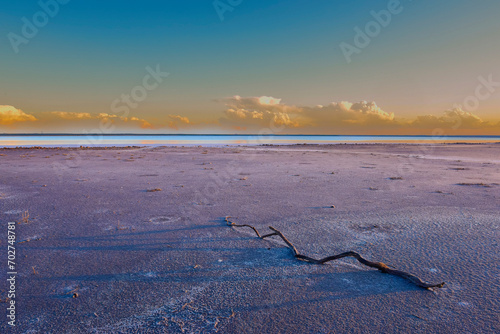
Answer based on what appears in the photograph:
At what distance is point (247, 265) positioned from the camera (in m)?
3.36

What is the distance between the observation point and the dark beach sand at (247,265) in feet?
7.79

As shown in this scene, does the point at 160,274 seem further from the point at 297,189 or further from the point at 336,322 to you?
the point at 297,189

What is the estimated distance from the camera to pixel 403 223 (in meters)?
4.97

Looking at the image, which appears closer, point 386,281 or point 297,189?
point 386,281

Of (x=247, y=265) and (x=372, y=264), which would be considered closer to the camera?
(x=372, y=264)

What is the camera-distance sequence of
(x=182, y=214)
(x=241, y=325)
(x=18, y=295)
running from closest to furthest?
(x=241, y=325)
(x=18, y=295)
(x=182, y=214)

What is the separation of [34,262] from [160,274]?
1.57 metres

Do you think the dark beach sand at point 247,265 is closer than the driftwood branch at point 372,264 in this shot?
Yes

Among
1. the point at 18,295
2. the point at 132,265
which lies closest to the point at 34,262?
the point at 18,295

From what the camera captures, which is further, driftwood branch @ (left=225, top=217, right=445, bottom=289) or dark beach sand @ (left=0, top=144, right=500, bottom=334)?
driftwood branch @ (left=225, top=217, right=445, bottom=289)

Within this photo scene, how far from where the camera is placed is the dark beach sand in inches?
93.5

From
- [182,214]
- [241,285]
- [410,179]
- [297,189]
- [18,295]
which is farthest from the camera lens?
[410,179]

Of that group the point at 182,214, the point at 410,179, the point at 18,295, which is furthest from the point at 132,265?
the point at 410,179

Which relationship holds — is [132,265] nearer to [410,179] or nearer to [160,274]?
[160,274]
